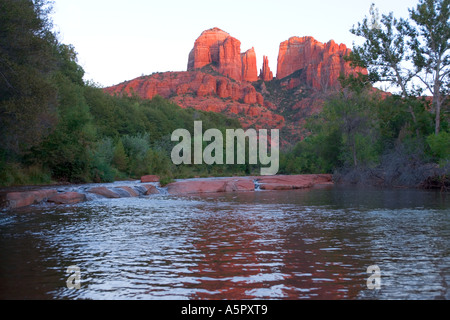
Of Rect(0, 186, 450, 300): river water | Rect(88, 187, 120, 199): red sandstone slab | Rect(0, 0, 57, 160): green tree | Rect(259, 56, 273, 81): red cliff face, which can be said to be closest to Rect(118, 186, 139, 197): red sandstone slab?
Rect(88, 187, 120, 199): red sandstone slab

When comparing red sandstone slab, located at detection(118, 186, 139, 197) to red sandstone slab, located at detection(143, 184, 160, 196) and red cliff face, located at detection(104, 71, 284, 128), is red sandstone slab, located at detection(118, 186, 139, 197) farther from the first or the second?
red cliff face, located at detection(104, 71, 284, 128)

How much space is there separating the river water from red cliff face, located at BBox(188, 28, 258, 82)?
13198 cm

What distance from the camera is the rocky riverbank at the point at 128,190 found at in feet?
50.0

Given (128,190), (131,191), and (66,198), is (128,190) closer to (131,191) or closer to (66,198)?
(131,191)

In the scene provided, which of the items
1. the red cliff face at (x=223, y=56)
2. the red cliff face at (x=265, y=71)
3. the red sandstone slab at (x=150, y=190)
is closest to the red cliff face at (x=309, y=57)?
the red cliff face at (x=265, y=71)

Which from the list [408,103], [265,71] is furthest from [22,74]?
[265,71]

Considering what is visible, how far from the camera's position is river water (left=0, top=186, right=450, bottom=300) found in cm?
480

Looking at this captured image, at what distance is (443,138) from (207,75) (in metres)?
92.3

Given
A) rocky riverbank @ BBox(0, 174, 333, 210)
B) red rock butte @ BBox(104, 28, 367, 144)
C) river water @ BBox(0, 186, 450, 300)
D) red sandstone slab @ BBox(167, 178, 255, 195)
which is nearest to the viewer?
river water @ BBox(0, 186, 450, 300)

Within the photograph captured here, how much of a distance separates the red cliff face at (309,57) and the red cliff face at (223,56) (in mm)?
11488

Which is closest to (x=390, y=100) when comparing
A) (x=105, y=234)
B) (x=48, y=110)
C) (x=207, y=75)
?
(x=48, y=110)

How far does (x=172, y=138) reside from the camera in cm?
4850

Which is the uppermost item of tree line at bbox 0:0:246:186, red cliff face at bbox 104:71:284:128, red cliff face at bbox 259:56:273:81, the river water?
red cliff face at bbox 259:56:273:81
